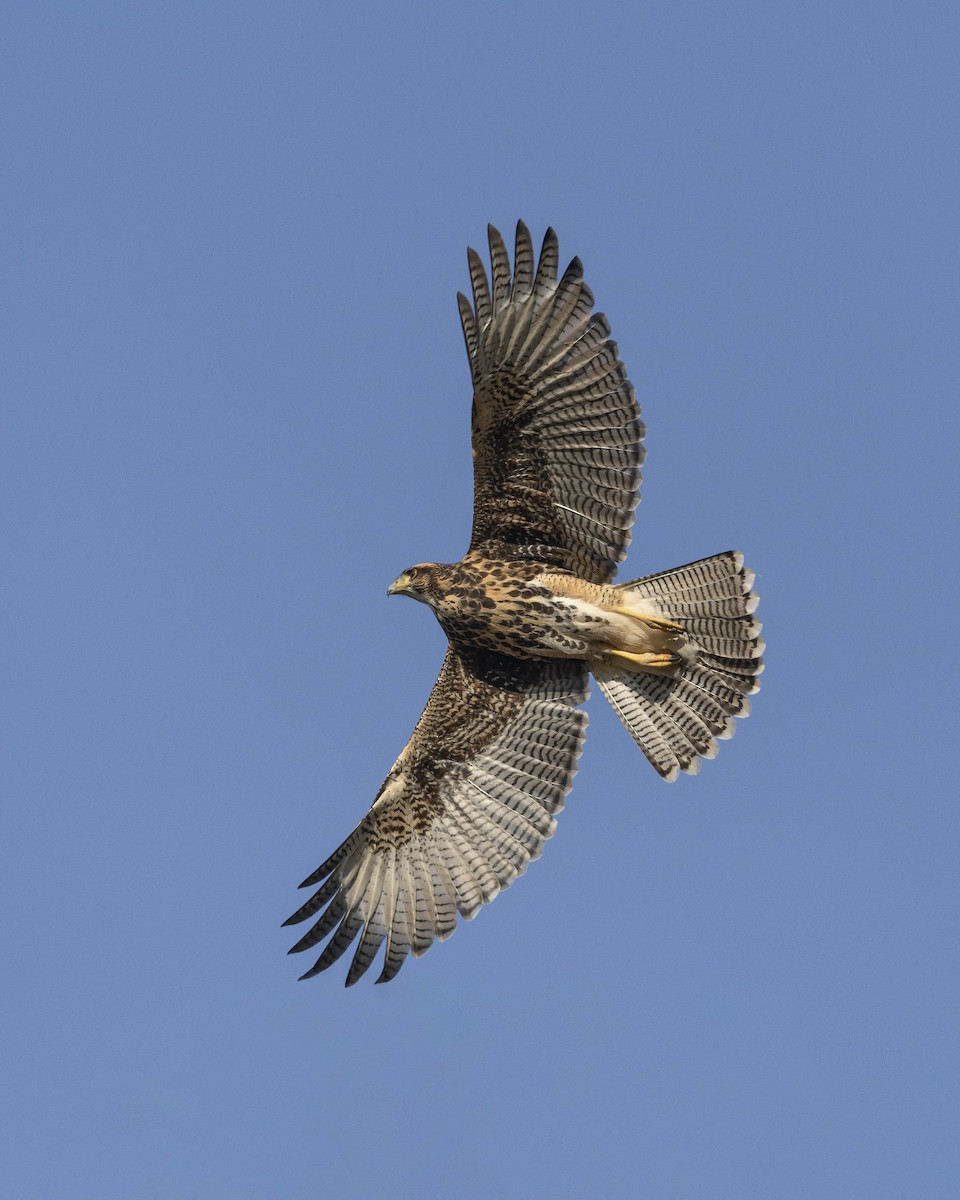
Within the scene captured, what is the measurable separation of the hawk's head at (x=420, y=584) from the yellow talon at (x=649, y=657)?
5.16ft

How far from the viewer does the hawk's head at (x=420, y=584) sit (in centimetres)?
1553

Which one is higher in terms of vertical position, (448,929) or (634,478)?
(634,478)

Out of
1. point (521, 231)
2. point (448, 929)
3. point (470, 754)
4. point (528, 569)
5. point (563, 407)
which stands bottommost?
point (448, 929)

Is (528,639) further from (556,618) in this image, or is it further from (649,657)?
(649,657)

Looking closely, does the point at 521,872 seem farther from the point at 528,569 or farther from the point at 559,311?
the point at 559,311

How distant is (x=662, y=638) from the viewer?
1557 cm

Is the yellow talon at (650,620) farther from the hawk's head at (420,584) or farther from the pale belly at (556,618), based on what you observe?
the hawk's head at (420,584)

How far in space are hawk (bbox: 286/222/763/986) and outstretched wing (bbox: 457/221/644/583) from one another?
0.04 ft

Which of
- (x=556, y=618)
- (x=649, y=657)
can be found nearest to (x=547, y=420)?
(x=556, y=618)

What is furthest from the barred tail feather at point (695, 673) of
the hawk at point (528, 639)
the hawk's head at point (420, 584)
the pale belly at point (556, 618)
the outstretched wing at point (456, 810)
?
the hawk's head at point (420, 584)

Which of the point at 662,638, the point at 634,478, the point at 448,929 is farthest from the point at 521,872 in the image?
the point at 634,478

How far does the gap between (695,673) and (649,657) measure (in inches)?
16.4

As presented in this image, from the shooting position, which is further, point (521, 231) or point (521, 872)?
point (521, 872)

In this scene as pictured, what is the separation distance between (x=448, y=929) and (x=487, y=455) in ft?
13.4
